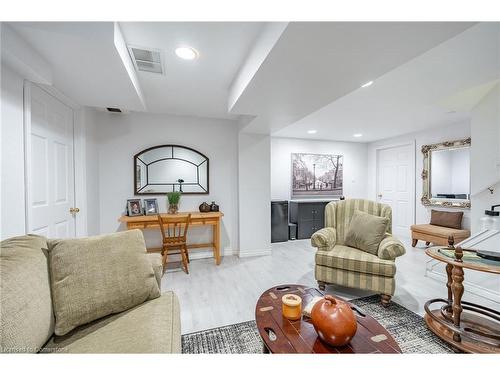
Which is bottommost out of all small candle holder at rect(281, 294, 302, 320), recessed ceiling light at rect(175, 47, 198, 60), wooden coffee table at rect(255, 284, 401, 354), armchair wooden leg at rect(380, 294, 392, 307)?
armchair wooden leg at rect(380, 294, 392, 307)

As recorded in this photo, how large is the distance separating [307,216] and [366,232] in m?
2.42

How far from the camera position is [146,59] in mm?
1798

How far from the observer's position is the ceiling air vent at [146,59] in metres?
1.66

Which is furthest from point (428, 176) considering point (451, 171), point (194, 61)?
point (194, 61)

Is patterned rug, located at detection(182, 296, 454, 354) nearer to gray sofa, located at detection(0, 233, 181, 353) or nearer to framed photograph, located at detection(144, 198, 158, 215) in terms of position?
gray sofa, located at detection(0, 233, 181, 353)

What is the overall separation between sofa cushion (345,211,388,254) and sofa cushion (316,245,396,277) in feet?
0.25

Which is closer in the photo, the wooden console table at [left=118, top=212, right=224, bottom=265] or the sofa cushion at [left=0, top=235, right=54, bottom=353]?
the sofa cushion at [left=0, top=235, right=54, bottom=353]

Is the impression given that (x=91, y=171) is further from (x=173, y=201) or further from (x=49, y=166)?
(x=173, y=201)

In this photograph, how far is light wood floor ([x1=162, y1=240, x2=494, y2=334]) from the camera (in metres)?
1.89

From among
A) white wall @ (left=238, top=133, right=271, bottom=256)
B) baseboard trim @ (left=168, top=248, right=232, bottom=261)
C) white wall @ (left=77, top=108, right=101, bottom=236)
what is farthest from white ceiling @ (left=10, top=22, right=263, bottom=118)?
baseboard trim @ (left=168, top=248, right=232, bottom=261)

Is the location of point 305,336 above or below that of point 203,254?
above

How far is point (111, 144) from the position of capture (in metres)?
3.02

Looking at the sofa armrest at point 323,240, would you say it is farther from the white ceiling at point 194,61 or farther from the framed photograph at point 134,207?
the framed photograph at point 134,207
